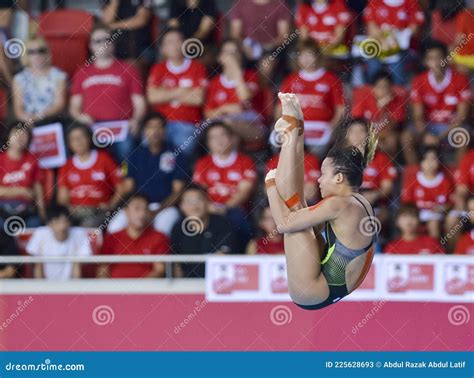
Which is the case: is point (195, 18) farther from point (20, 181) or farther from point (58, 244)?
point (58, 244)

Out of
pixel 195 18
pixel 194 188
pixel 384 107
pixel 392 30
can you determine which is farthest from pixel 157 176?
pixel 392 30

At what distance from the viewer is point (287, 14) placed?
1015 centimetres

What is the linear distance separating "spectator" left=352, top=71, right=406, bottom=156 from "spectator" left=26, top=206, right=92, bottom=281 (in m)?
2.08

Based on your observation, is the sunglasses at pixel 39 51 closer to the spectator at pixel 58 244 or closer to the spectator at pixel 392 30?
the spectator at pixel 58 244

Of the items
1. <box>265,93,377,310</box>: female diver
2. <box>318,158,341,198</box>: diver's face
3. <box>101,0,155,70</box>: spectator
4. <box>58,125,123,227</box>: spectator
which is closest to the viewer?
<box>265,93,377,310</box>: female diver

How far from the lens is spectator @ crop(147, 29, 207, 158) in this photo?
32.8 ft

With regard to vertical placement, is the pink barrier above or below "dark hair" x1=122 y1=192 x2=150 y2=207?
below

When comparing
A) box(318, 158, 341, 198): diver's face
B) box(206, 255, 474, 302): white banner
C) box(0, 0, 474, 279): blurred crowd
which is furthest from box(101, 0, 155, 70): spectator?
box(318, 158, 341, 198): diver's face

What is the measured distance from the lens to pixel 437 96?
392 inches

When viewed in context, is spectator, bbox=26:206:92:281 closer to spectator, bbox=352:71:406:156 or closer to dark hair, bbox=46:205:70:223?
dark hair, bbox=46:205:70:223

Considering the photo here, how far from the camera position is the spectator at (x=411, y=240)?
30.8ft

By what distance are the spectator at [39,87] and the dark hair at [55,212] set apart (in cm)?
79

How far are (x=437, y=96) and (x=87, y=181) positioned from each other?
8.32 ft

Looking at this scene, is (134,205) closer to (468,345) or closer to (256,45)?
(256,45)
